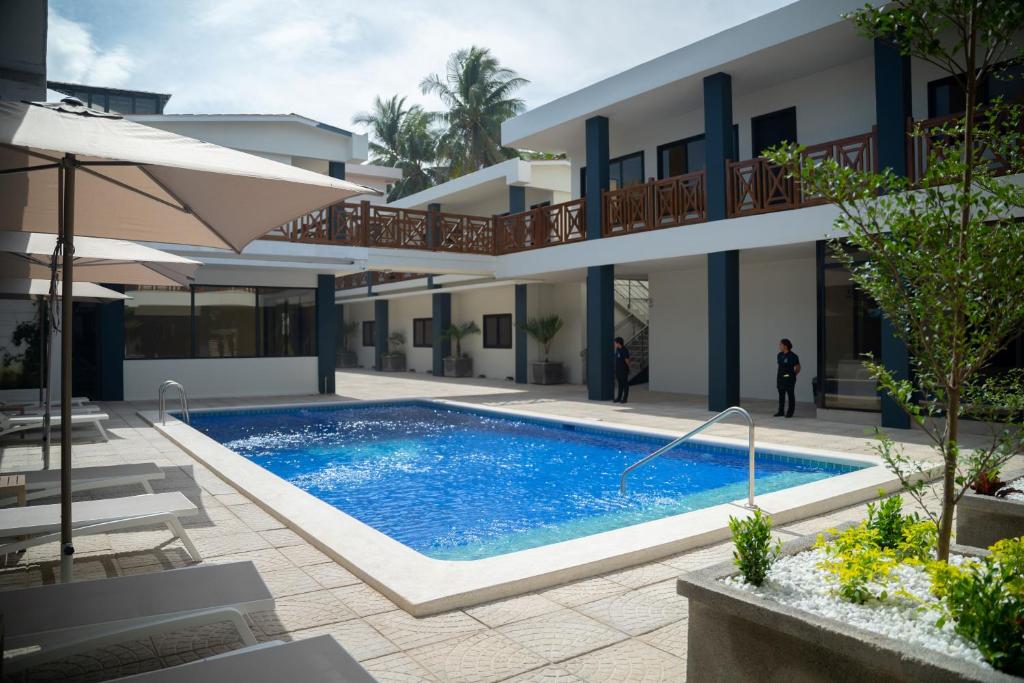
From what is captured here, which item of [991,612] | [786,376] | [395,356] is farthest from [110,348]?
[991,612]

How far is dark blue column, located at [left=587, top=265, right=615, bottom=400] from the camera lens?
1653 centimetres

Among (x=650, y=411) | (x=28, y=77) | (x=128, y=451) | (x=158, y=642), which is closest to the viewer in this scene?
(x=158, y=642)

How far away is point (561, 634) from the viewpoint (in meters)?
3.73

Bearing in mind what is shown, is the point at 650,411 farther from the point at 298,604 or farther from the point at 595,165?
→ the point at 298,604

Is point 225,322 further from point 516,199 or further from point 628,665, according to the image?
point 628,665

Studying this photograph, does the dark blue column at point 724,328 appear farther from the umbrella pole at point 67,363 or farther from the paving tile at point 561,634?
the umbrella pole at point 67,363

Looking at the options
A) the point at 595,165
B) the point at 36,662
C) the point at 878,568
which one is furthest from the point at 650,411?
the point at 36,662

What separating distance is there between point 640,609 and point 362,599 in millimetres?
1635

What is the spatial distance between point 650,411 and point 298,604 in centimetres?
1076

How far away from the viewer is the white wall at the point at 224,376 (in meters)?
17.2

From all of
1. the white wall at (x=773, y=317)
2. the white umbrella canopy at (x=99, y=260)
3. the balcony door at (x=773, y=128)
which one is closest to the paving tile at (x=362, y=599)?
the white umbrella canopy at (x=99, y=260)

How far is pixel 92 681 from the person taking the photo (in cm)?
322

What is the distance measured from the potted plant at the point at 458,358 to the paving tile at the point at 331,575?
66.1ft

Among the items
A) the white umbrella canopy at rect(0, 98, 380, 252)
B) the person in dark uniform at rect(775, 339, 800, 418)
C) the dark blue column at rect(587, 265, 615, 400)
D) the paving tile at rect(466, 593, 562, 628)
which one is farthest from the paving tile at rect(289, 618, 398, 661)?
the dark blue column at rect(587, 265, 615, 400)
